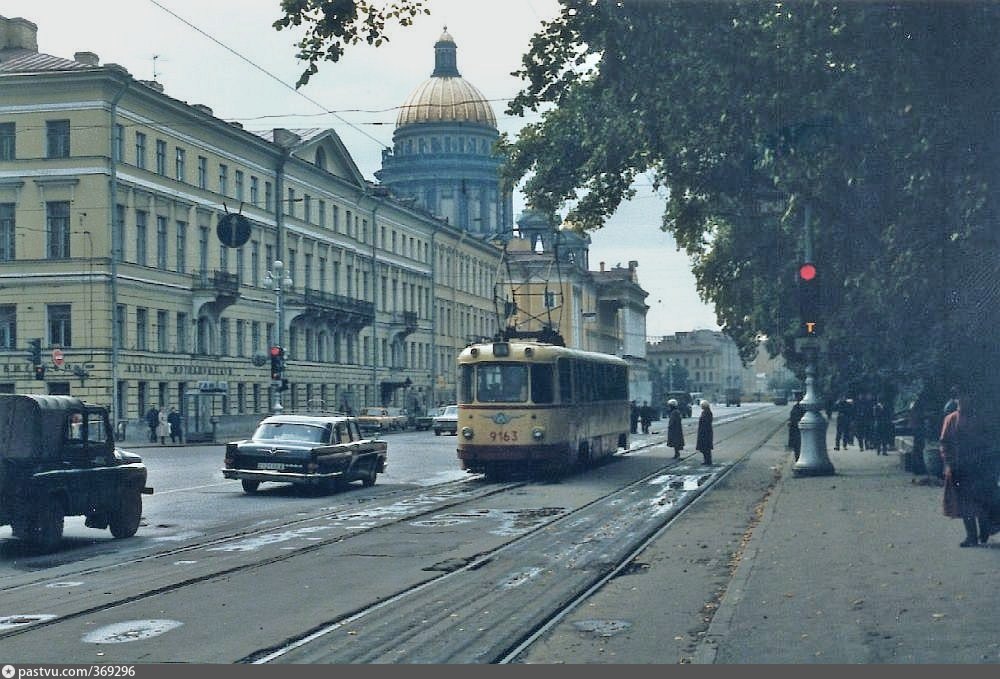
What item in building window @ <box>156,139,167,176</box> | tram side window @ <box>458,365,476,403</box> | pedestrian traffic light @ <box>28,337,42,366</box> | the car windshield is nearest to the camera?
the car windshield

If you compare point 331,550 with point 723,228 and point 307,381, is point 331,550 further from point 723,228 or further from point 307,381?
point 307,381

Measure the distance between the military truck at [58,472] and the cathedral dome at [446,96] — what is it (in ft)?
385

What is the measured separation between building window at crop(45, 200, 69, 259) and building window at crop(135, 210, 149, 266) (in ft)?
10.0

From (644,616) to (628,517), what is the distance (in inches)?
374

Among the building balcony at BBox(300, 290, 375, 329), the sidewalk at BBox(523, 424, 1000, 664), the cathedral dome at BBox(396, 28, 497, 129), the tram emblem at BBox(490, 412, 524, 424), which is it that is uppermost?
the cathedral dome at BBox(396, 28, 497, 129)

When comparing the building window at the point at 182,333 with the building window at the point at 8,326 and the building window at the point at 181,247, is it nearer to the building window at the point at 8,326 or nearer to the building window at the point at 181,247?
the building window at the point at 181,247

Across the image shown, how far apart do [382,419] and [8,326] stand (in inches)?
710

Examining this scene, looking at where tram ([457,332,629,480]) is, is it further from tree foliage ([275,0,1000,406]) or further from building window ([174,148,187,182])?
building window ([174,148,187,182])

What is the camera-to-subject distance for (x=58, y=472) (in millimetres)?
16188

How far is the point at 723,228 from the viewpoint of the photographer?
49438 millimetres

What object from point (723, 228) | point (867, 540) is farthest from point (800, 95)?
point (723, 228)

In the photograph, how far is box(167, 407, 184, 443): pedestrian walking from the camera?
53422 millimetres

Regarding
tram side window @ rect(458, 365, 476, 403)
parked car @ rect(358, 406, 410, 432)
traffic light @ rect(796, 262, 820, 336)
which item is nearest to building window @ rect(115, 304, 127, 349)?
parked car @ rect(358, 406, 410, 432)

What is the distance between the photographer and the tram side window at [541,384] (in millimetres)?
29044
